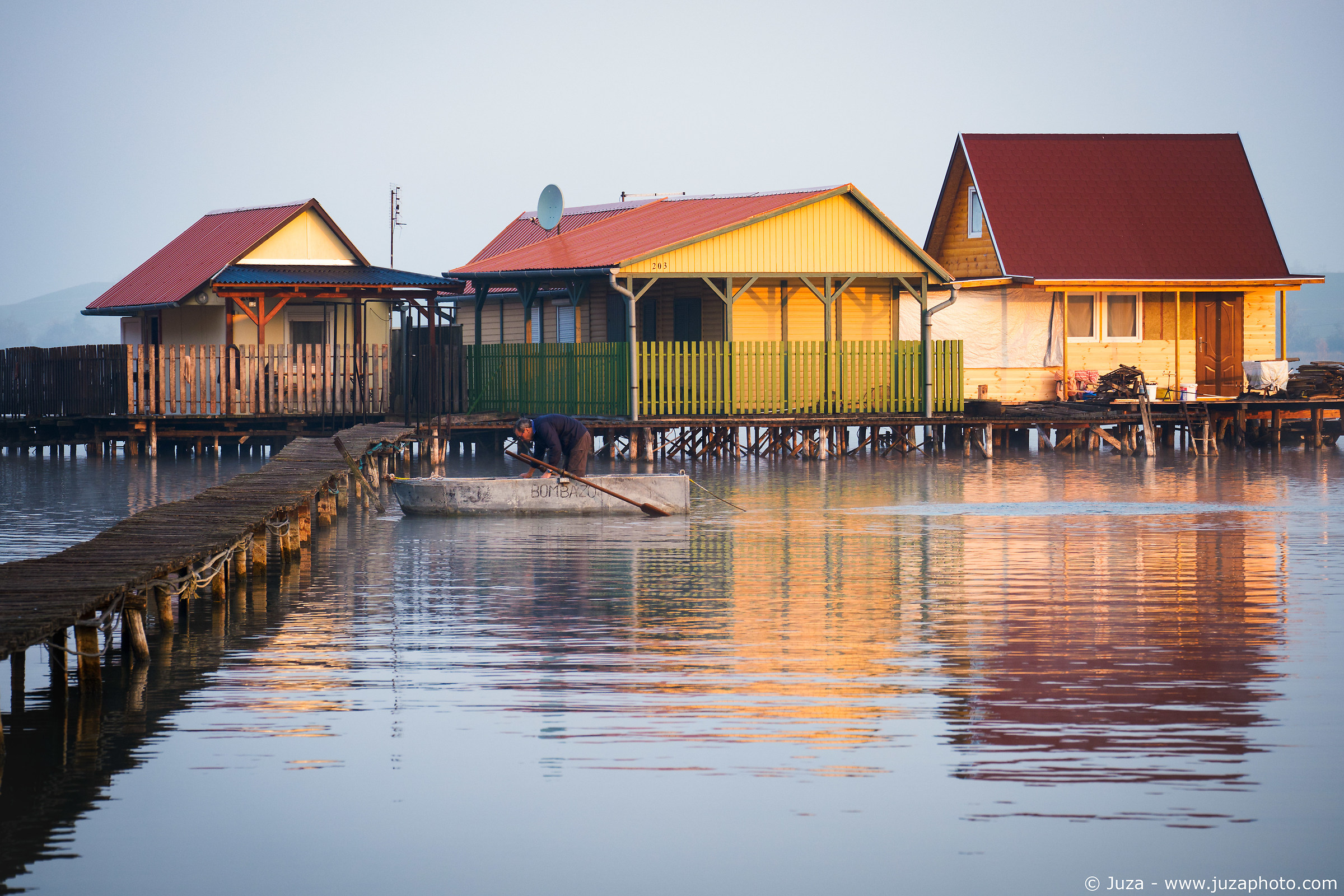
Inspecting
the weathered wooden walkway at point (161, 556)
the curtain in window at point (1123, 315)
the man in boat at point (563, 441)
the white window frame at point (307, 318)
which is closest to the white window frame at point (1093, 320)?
the curtain in window at point (1123, 315)

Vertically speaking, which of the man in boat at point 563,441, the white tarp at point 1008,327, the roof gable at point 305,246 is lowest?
the man in boat at point 563,441

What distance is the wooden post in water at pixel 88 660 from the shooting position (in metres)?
11.1

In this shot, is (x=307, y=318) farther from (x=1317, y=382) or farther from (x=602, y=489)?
(x=1317, y=382)

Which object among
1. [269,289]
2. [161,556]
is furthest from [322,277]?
[161,556]

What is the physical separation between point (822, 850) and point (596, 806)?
1.24 metres

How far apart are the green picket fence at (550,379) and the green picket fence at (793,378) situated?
594 millimetres

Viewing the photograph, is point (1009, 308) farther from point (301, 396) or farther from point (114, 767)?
point (114, 767)

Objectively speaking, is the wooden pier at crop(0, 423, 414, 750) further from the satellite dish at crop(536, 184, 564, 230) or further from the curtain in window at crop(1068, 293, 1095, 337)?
the curtain in window at crop(1068, 293, 1095, 337)

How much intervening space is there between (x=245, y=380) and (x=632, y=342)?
860 cm

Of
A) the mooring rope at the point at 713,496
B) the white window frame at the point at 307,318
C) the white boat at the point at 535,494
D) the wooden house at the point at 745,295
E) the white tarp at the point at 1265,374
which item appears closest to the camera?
the white boat at the point at 535,494

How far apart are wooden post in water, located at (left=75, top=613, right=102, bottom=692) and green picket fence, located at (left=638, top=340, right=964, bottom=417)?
78.6 ft

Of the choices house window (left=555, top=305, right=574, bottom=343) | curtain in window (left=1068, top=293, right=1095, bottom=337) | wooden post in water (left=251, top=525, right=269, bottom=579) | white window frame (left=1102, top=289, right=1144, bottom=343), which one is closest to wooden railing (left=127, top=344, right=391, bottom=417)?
house window (left=555, top=305, right=574, bottom=343)

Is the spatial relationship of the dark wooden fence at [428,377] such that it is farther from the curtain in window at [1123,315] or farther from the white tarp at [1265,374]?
the white tarp at [1265,374]

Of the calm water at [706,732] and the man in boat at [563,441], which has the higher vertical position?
the man in boat at [563,441]
